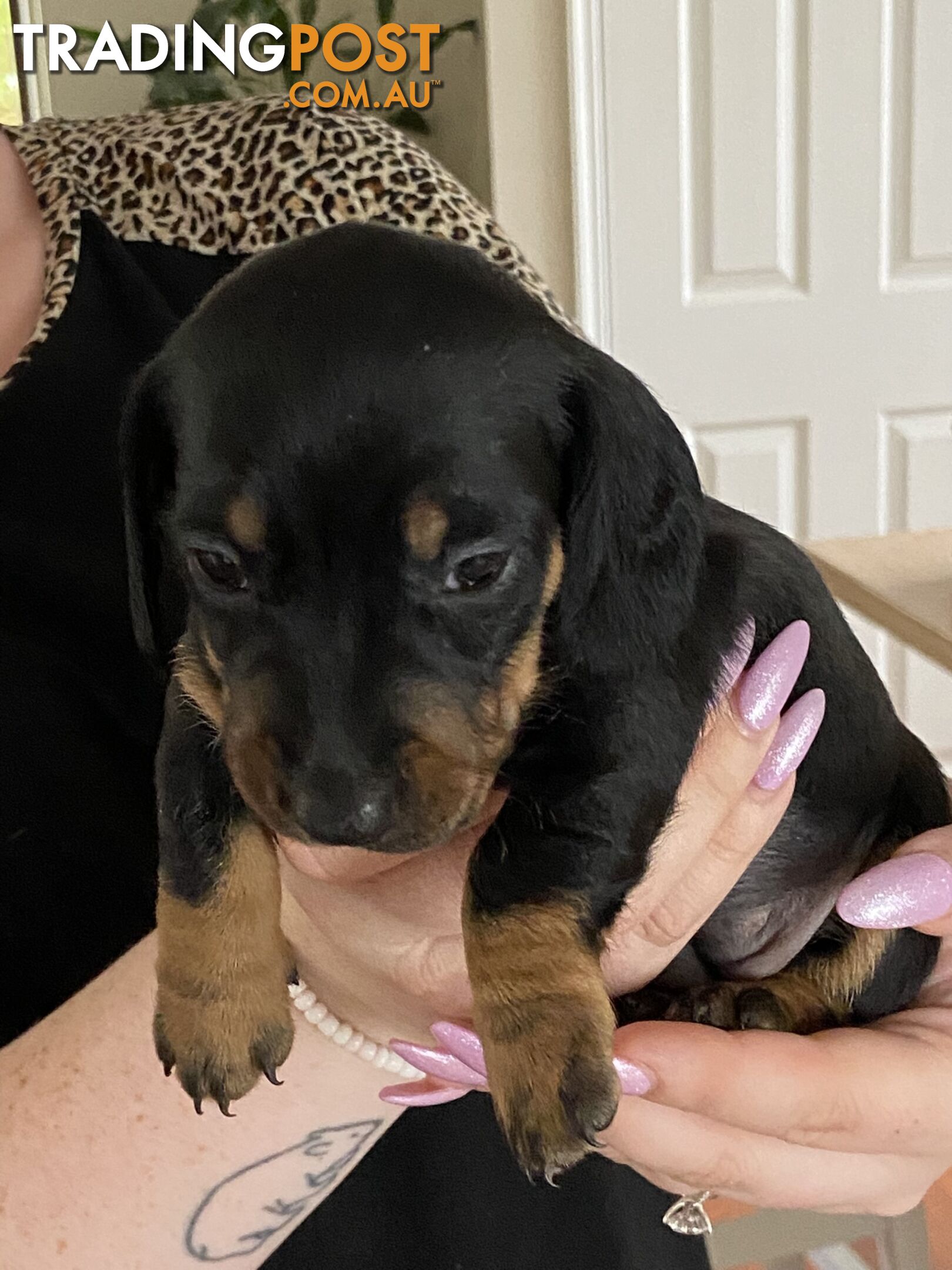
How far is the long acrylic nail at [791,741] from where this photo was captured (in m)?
1.05

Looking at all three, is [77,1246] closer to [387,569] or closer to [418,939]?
[418,939]

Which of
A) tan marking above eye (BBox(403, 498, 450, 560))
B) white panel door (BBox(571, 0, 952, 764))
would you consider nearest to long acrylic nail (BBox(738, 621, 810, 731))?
tan marking above eye (BBox(403, 498, 450, 560))

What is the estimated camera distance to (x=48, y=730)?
4.23 feet

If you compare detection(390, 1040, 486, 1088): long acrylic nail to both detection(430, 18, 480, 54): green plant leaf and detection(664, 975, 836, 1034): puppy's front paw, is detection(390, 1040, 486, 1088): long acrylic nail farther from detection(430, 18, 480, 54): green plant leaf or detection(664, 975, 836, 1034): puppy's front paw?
detection(430, 18, 480, 54): green plant leaf

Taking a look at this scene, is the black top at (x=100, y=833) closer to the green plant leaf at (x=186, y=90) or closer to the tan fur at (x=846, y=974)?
the tan fur at (x=846, y=974)

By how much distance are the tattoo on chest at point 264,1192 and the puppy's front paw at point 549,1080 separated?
24 centimetres

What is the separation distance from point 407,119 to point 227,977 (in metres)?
3.60

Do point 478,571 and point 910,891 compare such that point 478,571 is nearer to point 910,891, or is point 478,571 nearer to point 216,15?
point 910,891

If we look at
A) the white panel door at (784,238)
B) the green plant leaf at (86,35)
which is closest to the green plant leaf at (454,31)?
the white panel door at (784,238)

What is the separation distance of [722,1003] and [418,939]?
1.13 ft

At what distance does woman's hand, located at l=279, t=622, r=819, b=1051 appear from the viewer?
3.17 ft

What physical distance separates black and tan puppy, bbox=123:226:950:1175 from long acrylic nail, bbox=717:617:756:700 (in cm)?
1

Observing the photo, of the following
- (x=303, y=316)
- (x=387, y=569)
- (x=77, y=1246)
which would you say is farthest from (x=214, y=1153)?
(x=303, y=316)

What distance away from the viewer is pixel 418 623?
0.81 metres
